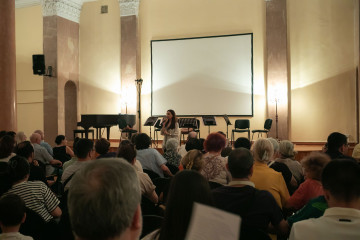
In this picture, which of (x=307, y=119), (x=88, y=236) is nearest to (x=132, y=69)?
(x=307, y=119)

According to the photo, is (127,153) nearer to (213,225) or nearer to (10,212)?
(10,212)

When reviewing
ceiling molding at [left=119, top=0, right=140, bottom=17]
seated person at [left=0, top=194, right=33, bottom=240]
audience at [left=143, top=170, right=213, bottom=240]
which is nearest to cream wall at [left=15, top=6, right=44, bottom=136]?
ceiling molding at [left=119, top=0, right=140, bottom=17]

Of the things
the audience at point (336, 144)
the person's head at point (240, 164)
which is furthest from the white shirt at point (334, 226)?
the audience at point (336, 144)

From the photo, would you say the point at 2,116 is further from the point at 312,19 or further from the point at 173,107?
the point at 312,19

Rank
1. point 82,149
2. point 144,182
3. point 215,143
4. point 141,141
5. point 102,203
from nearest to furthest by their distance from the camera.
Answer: point 102,203 → point 144,182 → point 82,149 → point 215,143 → point 141,141

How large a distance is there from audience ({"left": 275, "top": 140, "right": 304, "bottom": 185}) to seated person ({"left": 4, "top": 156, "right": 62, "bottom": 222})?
7.69 feet

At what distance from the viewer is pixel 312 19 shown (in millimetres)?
10938

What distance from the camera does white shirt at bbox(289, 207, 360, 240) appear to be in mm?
1594

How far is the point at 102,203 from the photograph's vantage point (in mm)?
991

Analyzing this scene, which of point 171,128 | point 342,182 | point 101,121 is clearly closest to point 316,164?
point 342,182

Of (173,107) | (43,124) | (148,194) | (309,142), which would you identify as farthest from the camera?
(43,124)

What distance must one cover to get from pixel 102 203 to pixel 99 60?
41.3 feet

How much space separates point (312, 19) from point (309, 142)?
145 inches

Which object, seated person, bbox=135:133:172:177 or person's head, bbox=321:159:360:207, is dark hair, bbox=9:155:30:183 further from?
person's head, bbox=321:159:360:207
